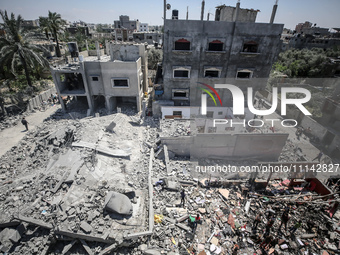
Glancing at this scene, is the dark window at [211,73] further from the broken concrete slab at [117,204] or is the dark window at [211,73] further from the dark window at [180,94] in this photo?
the broken concrete slab at [117,204]

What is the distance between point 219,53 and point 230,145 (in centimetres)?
1027

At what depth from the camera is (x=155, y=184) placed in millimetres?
13328

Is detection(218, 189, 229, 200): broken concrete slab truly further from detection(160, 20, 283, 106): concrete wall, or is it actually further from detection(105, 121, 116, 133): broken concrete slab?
detection(160, 20, 283, 106): concrete wall

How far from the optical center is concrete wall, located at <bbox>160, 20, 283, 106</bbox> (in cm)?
1870

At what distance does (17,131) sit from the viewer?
65.4ft

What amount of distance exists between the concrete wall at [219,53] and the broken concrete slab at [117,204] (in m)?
14.9

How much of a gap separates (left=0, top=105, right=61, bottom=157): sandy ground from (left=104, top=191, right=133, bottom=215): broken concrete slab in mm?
13672

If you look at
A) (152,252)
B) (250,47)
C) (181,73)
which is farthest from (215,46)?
(152,252)

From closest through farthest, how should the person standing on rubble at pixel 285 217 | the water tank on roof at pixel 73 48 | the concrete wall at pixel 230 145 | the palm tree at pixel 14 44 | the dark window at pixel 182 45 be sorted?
the person standing on rubble at pixel 285 217
the concrete wall at pixel 230 145
the dark window at pixel 182 45
the palm tree at pixel 14 44
the water tank on roof at pixel 73 48

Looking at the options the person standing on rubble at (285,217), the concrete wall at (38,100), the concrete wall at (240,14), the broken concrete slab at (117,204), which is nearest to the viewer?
the broken concrete slab at (117,204)

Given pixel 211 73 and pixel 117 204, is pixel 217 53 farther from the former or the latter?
pixel 117 204

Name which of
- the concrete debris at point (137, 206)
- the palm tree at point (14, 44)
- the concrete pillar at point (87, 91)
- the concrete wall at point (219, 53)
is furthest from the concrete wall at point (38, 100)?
the concrete wall at point (219, 53)

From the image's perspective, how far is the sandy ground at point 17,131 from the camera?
698 inches

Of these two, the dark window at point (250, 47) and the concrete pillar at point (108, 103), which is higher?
the dark window at point (250, 47)
